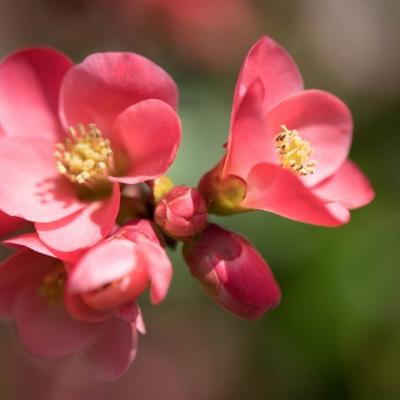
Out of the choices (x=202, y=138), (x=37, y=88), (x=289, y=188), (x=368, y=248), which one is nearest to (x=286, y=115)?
(x=289, y=188)

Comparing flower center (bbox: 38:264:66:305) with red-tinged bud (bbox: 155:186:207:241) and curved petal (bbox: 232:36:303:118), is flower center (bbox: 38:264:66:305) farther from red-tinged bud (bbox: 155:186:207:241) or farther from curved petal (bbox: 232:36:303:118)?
curved petal (bbox: 232:36:303:118)

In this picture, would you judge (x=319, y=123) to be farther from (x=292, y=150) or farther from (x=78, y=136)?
(x=78, y=136)

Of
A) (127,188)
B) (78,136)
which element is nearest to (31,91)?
(78,136)

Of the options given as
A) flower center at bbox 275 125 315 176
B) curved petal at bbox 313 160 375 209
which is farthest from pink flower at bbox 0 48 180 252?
curved petal at bbox 313 160 375 209

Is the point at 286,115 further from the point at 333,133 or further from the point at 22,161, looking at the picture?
the point at 22,161

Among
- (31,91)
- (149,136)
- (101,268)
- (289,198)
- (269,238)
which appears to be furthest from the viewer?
(269,238)

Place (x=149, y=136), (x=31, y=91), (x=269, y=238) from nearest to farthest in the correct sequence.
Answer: (x=149, y=136) < (x=31, y=91) < (x=269, y=238)

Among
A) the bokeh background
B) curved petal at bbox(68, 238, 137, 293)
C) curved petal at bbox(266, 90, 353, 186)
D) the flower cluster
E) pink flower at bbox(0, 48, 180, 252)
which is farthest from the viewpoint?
the bokeh background
